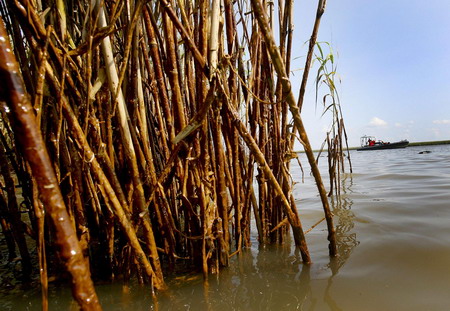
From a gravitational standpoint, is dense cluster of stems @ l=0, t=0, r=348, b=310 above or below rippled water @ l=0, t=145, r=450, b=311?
above

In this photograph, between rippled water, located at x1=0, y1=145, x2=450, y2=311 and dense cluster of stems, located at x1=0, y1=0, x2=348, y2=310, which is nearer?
dense cluster of stems, located at x1=0, y1=0, x2=348, y2=310

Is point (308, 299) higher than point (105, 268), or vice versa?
point (105, 268)

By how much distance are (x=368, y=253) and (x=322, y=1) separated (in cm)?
144

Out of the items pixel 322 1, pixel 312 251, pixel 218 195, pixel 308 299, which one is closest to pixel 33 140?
pixel 218 195

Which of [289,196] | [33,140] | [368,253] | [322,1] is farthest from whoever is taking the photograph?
[368,253]

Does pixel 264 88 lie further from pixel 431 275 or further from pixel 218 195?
pixel 431 275

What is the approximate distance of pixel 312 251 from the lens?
1.72 m

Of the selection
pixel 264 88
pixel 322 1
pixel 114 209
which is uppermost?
pixel 322 1

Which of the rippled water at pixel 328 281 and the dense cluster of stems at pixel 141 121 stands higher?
the dense cluster of stems at pixel 141 121

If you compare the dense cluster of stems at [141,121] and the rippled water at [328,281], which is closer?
the dense cluster of stems at [141,121]

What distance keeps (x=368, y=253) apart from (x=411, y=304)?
52 centimetres

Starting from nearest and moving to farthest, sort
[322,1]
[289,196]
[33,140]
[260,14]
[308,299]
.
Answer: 1. [33,140]
2. [260,14]
3. [308,299]
4. [322,1]
5. [289,196]

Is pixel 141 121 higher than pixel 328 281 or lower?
higher

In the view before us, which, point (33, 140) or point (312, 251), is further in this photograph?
point (312, 251)
